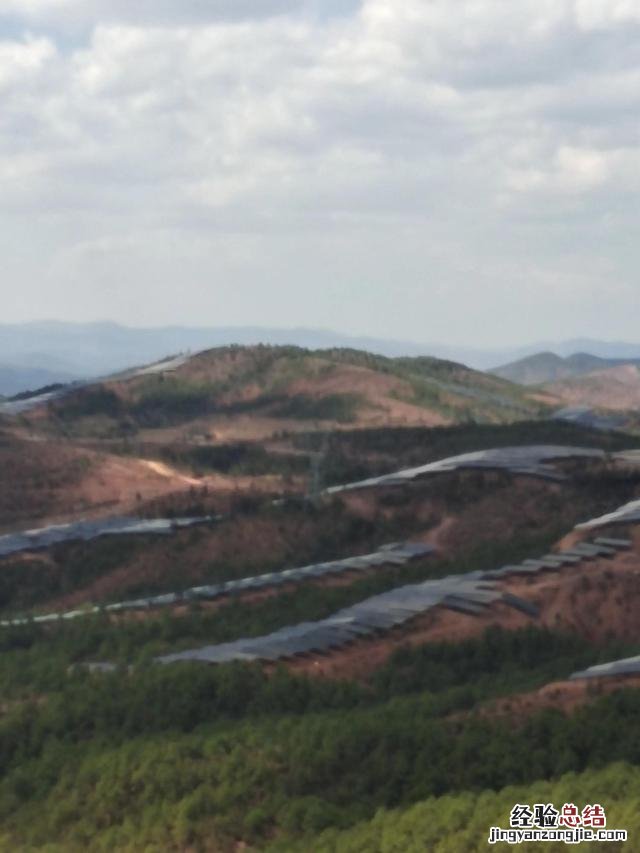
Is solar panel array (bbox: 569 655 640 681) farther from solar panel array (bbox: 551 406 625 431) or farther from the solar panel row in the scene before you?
the solar panel row

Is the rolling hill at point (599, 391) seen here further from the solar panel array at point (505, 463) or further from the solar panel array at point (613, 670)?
the solar panel array at point (613, 670)

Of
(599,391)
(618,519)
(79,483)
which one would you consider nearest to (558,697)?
(618,519)

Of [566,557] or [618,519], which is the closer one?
[566,557]

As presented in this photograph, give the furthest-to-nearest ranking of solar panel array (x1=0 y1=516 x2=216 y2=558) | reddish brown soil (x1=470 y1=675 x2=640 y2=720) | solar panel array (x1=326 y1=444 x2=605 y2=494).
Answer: solar panel array (x1=326 y1=444 x2=605 y2=494)
solar panel array (x1=0 y1=516 x2=216 y2=558)
reddish brown soil (x1=470 y1=675 x2=640 y2=720)

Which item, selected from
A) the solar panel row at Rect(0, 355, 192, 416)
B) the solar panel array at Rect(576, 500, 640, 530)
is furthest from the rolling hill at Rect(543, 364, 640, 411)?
the solar panel array at Rect(576, 500, 640, 530)

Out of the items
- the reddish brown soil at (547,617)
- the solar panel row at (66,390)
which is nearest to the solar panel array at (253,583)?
the reddish brown soil at (547,617)

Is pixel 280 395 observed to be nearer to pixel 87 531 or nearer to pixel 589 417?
pixel 589 417
